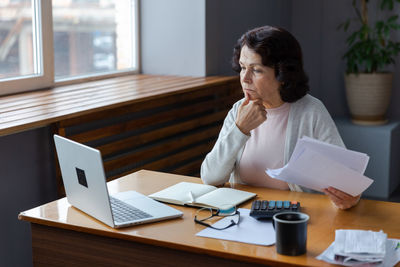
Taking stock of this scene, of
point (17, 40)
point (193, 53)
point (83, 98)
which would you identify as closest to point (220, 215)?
point (83, 98)

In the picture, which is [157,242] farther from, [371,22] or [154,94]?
[371,22]

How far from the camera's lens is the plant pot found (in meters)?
4.74

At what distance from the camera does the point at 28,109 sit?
279cm


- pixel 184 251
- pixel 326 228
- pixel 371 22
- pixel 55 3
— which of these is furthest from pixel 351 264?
pixel 371 22

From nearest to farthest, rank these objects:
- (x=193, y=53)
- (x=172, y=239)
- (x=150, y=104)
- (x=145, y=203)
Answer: (x=172, y=239)
(x=145, y=203)
(x=150, y=104)
(x=193, y=53)

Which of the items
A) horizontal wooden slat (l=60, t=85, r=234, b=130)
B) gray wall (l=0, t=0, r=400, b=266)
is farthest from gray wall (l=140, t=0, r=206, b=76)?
horizontal wooden slat (l=60, t=85, r=234, b=130)

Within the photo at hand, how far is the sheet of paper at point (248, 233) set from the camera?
5.53ft

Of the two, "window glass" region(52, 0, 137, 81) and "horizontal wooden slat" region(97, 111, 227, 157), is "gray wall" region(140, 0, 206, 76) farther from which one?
"horizontal wooden slat" region(97, 111, 227, 157)

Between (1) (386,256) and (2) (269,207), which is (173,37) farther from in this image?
(1) (386,256)

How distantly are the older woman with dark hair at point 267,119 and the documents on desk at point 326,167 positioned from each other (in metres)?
0.33

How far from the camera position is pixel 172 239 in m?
1.72

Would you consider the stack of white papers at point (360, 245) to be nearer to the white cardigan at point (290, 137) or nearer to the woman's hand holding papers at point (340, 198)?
the woman's hand holding papers at point (340, 198)

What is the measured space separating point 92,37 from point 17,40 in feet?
2.23

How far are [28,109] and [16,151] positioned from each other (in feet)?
0.71
